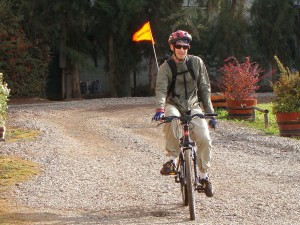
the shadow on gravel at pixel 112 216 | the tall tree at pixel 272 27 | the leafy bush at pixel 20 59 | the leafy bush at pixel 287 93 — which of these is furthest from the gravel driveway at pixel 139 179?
the tall tree at pixel 272 27

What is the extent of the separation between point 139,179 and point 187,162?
8.27ft

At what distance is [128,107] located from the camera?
73.7ft

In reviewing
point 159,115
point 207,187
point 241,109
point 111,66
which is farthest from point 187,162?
point 111,66

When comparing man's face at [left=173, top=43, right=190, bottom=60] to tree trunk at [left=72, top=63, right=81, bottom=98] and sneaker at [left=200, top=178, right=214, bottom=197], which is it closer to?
sneaker at [left=200, top=178, right=214, bottom=197]

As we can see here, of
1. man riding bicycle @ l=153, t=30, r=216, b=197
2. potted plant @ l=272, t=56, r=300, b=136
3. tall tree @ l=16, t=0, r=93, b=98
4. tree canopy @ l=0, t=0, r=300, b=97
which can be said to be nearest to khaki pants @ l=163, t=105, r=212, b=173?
man riding bicycle @ l=153, t=30, r=216, b=197

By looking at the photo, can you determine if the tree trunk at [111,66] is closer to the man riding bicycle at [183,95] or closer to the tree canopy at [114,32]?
the tree canopy at [114,32]

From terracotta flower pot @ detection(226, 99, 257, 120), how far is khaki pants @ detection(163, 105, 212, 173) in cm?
1108

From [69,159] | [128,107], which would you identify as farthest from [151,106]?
[69,159]

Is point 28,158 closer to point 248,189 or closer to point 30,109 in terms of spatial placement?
point 248,189

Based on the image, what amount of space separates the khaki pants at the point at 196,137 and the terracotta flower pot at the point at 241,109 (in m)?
11.1

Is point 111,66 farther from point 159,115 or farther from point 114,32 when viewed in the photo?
point 159,115

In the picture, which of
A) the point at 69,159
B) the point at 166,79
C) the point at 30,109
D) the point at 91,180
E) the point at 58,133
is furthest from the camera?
the point at 30,109

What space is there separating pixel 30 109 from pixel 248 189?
13.9 m

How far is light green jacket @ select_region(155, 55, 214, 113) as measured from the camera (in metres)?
7.59
